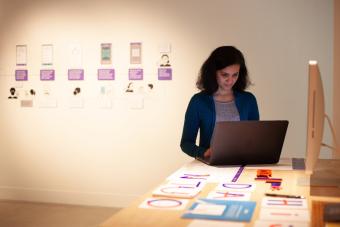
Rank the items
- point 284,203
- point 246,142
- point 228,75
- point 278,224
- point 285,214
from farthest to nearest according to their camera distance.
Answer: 1. point 228,75
2. point 246,142
3. point 284,203
4. point 285,214
5. point 278,224

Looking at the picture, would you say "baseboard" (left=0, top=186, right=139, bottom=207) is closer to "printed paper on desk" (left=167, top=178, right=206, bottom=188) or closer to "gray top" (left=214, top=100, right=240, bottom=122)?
"gray top" (left=214, top=100, right=240, bottom=122)

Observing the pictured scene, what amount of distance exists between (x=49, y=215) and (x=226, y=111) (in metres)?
2.34

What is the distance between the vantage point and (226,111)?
111 inches

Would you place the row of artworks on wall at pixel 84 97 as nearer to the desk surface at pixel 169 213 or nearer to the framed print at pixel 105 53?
the framed print at pixel 105 53

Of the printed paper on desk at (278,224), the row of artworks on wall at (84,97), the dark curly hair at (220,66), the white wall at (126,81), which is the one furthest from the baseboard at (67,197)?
the printed paper on desk at (278,224)

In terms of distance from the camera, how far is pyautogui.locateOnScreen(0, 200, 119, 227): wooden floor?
3.96 meters

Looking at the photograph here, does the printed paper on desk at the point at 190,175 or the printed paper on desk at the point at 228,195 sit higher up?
the printed paper on desk at the point at 190,175

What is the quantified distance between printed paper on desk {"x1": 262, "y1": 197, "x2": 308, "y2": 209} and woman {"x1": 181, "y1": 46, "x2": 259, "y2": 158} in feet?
3.71

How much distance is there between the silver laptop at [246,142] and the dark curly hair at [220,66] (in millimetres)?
658

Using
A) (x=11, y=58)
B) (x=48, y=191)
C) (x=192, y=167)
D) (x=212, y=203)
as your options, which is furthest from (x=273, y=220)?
(x=11, y=58)

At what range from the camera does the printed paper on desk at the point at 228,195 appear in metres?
1.62

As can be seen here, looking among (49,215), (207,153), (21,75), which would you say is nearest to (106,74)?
(21,75)

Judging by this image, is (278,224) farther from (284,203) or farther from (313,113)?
(313,113)

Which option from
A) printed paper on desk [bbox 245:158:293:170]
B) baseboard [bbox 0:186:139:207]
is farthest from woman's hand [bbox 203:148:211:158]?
baseboard [bbox 0:186:139:207]
